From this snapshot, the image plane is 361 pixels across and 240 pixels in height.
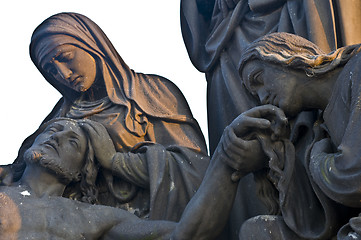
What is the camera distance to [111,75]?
26.4 feet

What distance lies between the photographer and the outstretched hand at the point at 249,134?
6.23 m

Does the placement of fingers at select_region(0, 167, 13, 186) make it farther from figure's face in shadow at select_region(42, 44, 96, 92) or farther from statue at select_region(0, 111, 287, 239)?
figure's face in shadow at select_region(42, 44, 96, 92)

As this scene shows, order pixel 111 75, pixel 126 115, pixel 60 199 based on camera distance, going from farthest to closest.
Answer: pixel 111 75
pixel 126 115
pixel 60 199

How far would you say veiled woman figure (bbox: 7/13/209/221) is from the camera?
7.25 metres

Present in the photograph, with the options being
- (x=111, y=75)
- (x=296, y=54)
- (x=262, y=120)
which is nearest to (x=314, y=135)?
(x=262, y=120)

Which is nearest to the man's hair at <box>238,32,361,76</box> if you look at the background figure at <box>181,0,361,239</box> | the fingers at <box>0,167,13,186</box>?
the background figure at <box>181,0,361,239</box>

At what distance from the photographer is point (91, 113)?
785 centimetres

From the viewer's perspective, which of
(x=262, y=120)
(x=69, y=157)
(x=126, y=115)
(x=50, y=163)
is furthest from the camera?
(x=126, y=115)

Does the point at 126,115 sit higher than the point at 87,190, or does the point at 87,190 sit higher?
the point at 126,115

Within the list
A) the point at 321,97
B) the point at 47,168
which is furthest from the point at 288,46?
the point at 47,168

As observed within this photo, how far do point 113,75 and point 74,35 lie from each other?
44 cm

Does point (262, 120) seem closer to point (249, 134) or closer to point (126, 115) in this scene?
point (249, 134)

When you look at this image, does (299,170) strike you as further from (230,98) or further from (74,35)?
(74,35)

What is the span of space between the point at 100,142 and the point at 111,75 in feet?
2.59
